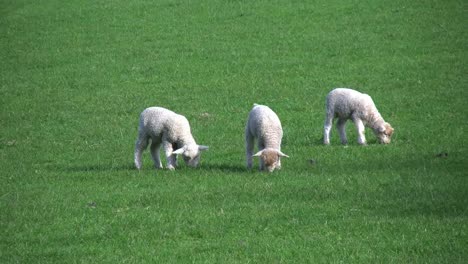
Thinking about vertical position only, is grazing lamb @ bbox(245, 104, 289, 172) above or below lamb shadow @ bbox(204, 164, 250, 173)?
above

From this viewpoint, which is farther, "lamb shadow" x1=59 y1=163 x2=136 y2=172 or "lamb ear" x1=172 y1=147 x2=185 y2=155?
"lamb shadow" x1=59 y1=163 x2=136 y2=172

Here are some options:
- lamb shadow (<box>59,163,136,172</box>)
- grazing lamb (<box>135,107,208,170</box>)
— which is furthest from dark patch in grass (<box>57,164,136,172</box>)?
grazing lamb (<box>135,107,208,170</box>)

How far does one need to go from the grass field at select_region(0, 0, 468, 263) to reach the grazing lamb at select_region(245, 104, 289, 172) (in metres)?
0.31

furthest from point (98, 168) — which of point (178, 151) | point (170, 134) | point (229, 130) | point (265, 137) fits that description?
point (229, 130)

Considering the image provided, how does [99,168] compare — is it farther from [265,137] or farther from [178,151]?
[265,137]

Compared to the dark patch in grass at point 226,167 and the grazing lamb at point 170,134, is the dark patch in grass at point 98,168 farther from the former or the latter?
the dark patch in grass at point 226,167

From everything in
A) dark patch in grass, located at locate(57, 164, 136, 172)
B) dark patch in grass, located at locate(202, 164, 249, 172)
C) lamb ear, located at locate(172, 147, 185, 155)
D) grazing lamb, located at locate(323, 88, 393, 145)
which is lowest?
dark patch in grass, located at locate(57, 164, 136, 172)

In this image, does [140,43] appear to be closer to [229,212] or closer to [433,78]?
[433,78]

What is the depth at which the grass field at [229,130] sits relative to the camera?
13.3 meters

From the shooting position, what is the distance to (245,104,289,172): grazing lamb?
17.4 m

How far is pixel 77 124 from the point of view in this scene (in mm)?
25531

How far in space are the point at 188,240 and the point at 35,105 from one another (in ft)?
53.0

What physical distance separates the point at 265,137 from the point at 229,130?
5.56 meters

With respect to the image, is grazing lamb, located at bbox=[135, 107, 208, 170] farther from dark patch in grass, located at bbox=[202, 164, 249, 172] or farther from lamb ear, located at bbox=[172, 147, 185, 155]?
dark patch in grass, located at bbox=[202, 164, 249, 172]
